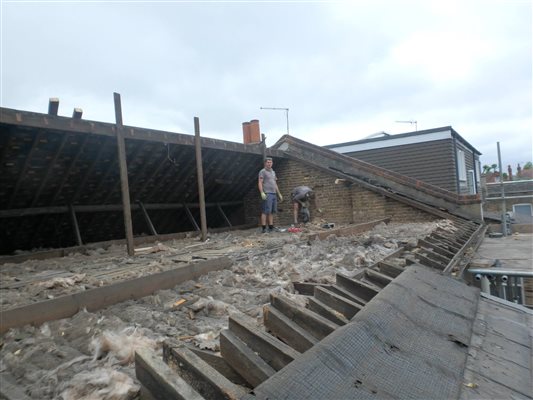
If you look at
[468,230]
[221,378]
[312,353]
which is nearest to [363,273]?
[312,353]

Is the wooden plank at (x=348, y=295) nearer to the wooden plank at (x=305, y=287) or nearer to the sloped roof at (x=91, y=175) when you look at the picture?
the wooden plank at (x=305, y=287)

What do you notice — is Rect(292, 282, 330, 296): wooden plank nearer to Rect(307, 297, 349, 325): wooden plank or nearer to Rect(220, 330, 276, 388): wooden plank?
Rect(307, 297, 349, 325): wooden plank

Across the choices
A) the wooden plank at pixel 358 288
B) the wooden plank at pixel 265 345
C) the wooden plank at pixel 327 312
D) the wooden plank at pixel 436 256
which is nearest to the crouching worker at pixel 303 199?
the wooden plank at pixel 436 256

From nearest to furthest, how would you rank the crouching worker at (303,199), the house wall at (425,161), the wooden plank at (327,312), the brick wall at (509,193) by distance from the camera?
the wooden plank at (327,312) < the crouching worker at (303,199) < the house wall at (425,161) < the brick wall at (509,193)

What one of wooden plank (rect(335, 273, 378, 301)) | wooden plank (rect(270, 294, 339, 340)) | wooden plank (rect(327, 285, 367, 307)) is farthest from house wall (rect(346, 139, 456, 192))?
wooden plank (rect(270, 294, 339, 340))

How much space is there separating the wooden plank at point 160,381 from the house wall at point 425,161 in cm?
1505

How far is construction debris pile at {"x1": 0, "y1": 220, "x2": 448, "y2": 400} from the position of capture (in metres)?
1.96

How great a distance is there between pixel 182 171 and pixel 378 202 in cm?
572

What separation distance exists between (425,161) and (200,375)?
50.0 feet

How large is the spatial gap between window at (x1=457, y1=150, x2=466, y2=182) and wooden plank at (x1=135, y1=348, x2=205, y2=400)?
15.9 metres

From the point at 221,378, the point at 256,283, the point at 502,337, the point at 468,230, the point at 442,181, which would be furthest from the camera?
the point at 442,181

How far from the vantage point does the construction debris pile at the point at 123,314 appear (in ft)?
6.43

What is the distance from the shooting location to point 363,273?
3441mm

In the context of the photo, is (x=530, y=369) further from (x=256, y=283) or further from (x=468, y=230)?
(x=468, y=230)
